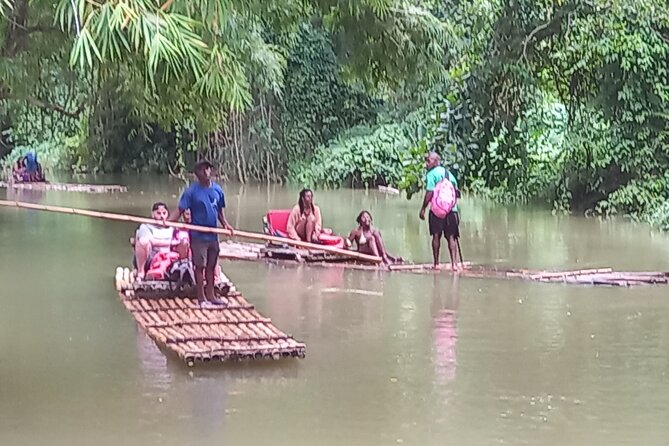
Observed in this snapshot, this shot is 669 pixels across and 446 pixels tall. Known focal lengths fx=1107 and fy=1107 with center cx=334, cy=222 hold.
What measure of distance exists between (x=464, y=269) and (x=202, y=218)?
4.51 m

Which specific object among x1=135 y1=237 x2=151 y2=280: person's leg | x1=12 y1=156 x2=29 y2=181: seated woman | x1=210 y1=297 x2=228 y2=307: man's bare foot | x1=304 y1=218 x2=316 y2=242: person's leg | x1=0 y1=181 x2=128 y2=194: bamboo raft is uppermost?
x1=12 y1=156 x2=29 y2=181: seated woman

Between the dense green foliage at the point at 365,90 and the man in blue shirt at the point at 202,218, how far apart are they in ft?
3.21

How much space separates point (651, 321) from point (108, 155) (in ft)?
97.8

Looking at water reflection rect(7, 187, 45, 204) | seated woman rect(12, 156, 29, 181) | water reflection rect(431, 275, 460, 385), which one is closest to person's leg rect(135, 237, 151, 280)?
water reflection rect(431, 275, 460, 385)

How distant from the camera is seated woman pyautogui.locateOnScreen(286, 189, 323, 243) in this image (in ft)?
47.8

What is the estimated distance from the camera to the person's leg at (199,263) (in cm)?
1027

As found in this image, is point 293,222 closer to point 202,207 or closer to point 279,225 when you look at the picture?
point 279,225

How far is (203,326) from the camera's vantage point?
31.0ft

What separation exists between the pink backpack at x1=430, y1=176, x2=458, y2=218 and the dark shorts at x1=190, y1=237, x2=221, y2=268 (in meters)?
4.18

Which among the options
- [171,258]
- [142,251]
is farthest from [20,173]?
[171,258]

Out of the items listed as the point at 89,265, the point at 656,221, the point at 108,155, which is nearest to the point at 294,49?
the point at 108,155

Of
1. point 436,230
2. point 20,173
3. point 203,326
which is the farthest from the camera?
point 20,173

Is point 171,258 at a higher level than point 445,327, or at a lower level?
higher

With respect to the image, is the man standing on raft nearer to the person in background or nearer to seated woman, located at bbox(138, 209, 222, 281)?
seated woman, located at bbox(138, 209, 222, 281)
